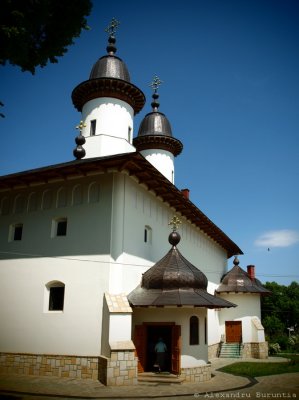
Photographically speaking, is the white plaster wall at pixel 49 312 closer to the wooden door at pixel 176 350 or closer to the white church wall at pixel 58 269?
the white church wall at pixel 58 269

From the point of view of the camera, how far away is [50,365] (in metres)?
12.7

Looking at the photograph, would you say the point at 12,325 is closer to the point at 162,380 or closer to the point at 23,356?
the point at 23,356

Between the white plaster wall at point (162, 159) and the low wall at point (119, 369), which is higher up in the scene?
the white plaster wall at point (162, 159)

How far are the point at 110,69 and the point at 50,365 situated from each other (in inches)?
602

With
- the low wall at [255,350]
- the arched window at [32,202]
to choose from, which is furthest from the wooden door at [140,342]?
the low wall at [255,350]

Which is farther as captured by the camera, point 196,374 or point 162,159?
point 162,159

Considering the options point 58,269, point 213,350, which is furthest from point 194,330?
point 213,350

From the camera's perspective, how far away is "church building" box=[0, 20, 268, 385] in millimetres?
12516

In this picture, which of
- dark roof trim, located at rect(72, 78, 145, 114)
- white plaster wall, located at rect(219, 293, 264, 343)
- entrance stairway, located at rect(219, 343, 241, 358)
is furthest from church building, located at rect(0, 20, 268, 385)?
white plaster wall, located at rect(219, 293, 264, 343)

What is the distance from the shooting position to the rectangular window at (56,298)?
13635 mm

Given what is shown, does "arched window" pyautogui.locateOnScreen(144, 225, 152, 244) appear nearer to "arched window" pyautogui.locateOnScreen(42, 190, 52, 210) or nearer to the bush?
"arched window" pyautogui.locateOnScreen(42, 190, 52, 210)

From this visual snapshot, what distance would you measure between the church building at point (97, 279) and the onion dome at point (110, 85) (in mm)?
4204

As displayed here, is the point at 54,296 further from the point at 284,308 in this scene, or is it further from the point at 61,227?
the point at 284,308

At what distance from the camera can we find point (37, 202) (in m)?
15.2
